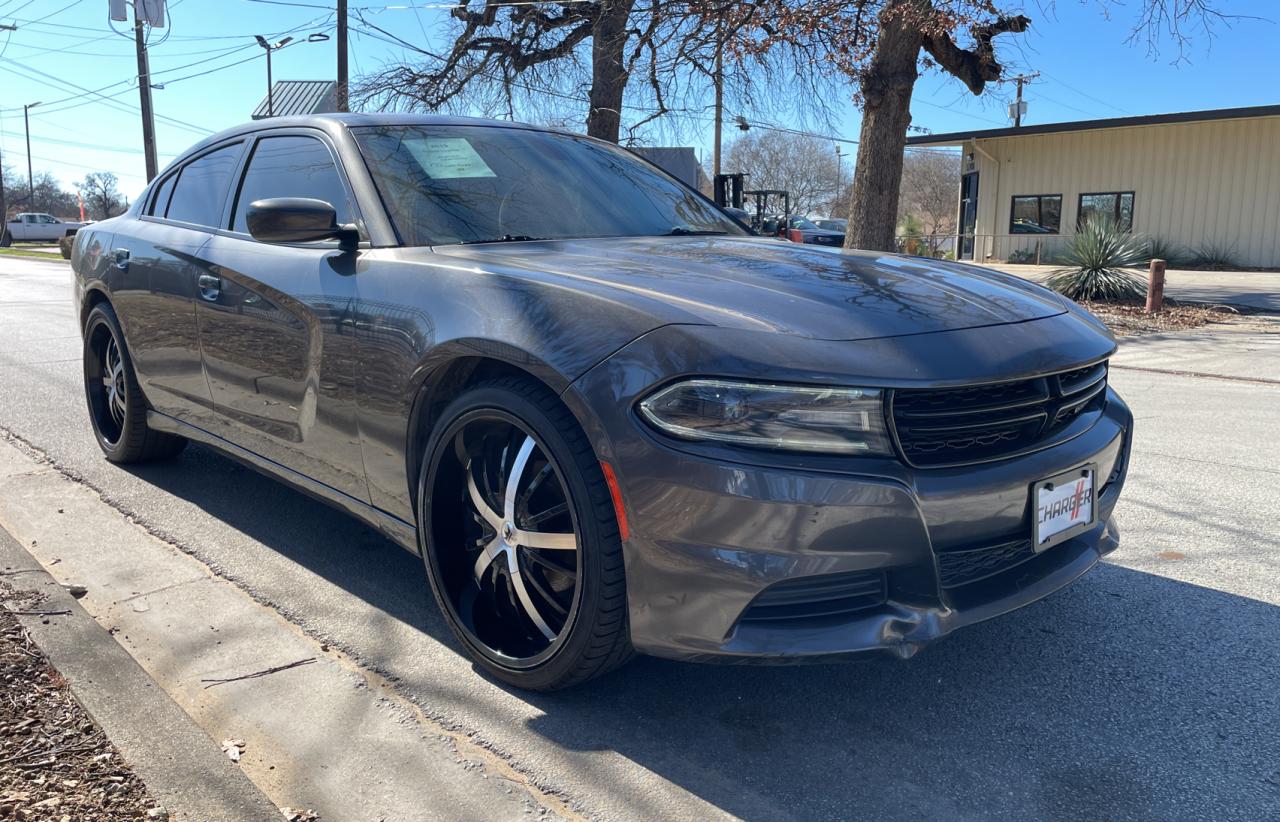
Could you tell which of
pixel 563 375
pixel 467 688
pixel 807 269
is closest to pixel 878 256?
pixel 807 269

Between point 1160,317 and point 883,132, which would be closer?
point 883,132

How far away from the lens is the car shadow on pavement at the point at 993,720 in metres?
2.20

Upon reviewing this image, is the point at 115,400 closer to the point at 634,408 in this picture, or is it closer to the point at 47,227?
the point at 634,408

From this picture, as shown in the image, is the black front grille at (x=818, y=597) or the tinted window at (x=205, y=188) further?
the tinted window at (x=205, y=188)

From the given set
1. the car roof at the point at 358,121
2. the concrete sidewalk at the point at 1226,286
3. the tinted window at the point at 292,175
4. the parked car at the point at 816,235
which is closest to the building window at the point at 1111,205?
the concrete sidewalk at the point at 1226,286

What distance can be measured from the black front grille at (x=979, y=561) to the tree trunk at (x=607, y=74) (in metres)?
14.8

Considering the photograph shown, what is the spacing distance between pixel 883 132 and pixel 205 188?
9.90 metres

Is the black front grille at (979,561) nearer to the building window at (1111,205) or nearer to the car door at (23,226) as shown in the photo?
the building window at (1111,205)

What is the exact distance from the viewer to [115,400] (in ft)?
16.2

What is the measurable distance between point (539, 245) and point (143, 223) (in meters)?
2.50

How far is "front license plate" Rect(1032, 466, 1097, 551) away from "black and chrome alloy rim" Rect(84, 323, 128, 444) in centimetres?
421

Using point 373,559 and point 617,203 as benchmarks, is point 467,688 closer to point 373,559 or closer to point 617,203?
point 373,559

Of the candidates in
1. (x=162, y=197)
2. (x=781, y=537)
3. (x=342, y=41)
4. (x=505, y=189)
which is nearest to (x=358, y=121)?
(x=505, y=189)

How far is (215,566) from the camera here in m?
3.63
